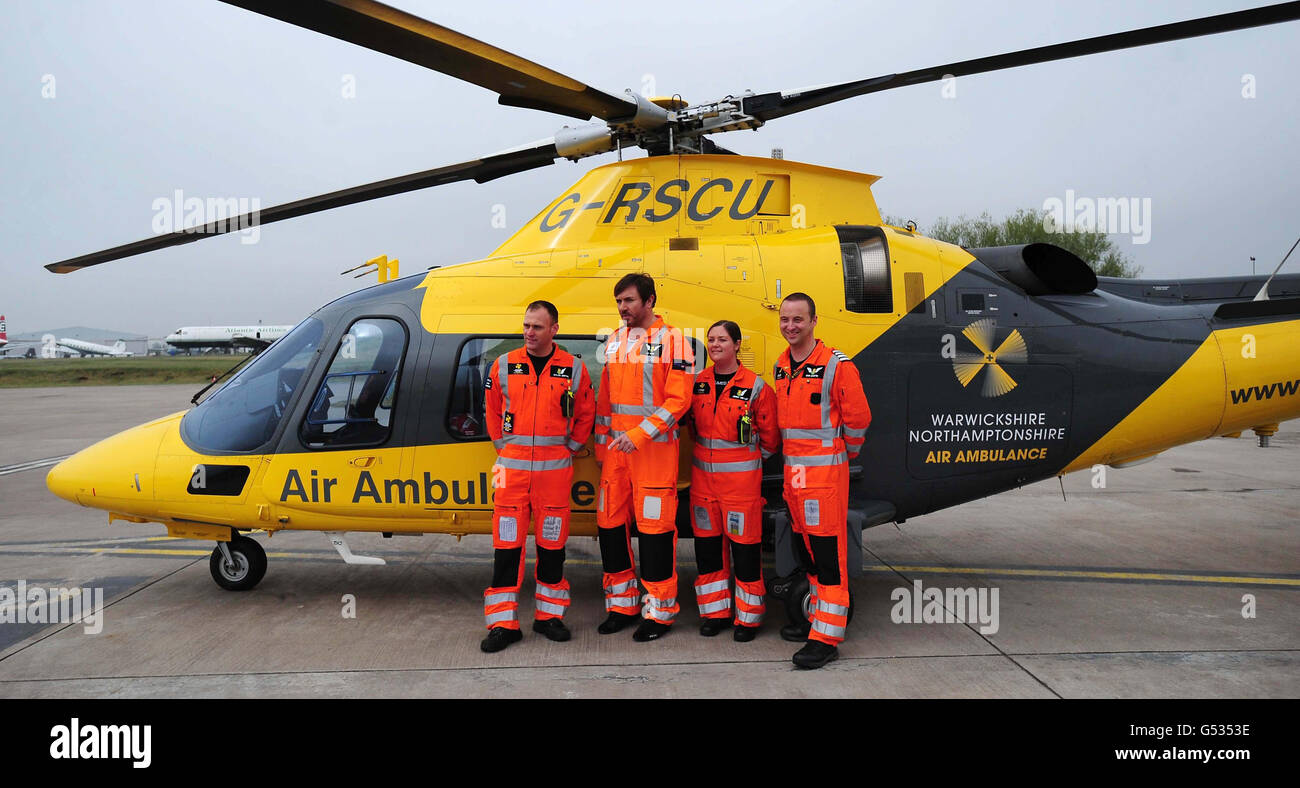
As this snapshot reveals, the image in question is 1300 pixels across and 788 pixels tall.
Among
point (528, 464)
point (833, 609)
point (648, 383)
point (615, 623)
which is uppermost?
point (648, 383)

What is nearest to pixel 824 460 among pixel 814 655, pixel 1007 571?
pixel 814 655

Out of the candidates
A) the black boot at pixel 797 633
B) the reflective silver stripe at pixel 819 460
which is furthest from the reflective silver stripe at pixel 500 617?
the reflective silver stripe at pixel 819 460

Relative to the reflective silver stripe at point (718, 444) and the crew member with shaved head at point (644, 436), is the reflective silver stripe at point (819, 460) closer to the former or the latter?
the reflective silver stripe at point (718, 444)

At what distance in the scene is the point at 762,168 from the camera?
5348 millimetres

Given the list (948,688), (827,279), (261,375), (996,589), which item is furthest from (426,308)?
(996,589)

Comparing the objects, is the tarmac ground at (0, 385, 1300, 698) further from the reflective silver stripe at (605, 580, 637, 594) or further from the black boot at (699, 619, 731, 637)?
the reflective silver stripe at (605, 580, 637, 594)

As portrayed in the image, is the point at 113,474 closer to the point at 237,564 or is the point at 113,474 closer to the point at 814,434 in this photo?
the point at 237,564

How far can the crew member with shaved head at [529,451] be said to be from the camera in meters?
4.36

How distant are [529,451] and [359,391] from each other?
1.46 meters

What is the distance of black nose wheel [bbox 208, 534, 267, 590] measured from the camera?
18.1ft

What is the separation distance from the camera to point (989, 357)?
16.4ft

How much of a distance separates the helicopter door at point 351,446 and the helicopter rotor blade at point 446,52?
182cm

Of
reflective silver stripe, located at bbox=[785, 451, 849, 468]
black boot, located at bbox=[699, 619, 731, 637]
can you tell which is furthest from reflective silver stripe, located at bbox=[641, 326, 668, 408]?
black boot, located at bbox=[699, 619, 731, 637]
